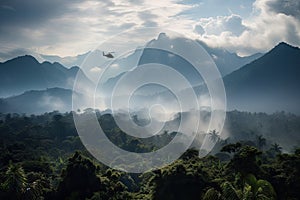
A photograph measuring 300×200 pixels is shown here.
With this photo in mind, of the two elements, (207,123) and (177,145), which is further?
(207,123)

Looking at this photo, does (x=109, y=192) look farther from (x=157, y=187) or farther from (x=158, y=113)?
(x=158, y=113)

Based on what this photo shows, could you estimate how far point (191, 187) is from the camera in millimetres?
19500

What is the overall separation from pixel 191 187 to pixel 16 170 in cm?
1002

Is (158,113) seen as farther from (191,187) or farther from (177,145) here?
(191,187)

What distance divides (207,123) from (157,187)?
129 m

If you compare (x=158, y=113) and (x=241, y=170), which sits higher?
(x=158, y=113)

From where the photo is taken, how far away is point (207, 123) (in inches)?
5778

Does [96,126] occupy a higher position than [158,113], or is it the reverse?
[158,113]

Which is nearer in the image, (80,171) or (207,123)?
(80,171)

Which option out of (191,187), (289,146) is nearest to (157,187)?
(191,187)

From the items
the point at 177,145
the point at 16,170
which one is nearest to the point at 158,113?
the point at 177,145

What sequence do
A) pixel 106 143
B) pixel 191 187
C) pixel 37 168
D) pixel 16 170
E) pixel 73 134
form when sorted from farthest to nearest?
pixel 73 134 → pixel 106 143 → pixel 37 168 → pixel 191 187 → pixel 16 170

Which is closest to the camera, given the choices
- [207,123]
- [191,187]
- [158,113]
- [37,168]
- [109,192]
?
[191,187]

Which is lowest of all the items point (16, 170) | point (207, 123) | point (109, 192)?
point (109, 192)
